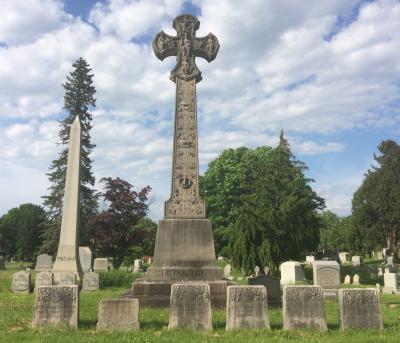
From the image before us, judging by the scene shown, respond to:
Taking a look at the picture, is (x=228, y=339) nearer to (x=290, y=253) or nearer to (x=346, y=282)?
(x=290, y=253)

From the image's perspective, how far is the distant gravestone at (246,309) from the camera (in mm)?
7680

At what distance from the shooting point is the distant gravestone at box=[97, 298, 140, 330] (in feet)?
25.0

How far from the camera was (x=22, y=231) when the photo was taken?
247ft

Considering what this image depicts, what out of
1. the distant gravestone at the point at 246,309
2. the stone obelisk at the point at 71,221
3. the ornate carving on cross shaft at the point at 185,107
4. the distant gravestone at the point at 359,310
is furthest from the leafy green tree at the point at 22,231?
the distant gravestone at the point at 359,310

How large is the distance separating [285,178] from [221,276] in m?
17.4

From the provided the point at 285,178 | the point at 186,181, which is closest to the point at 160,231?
the point at 186,181

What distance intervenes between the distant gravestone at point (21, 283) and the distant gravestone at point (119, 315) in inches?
432

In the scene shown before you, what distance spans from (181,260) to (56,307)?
4.07 metres

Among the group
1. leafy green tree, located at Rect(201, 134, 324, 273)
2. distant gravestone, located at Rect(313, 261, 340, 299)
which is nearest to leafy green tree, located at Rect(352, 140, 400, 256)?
leafy green tree, located at Rect(201, 134, 324, 273)

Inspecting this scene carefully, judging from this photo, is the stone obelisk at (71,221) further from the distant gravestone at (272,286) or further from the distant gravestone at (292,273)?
the distant gravestone at (292,273)

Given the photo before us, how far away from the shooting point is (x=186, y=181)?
12156mm

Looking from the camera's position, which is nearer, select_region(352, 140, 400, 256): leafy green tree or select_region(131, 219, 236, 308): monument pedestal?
select_region(131, 219, 236, 308): monument pedestal

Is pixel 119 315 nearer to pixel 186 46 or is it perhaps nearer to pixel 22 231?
pixel 186 46

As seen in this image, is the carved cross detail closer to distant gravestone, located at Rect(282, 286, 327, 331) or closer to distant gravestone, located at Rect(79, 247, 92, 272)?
distant gravestone, located at Rect(282, 286, 327, 331)
